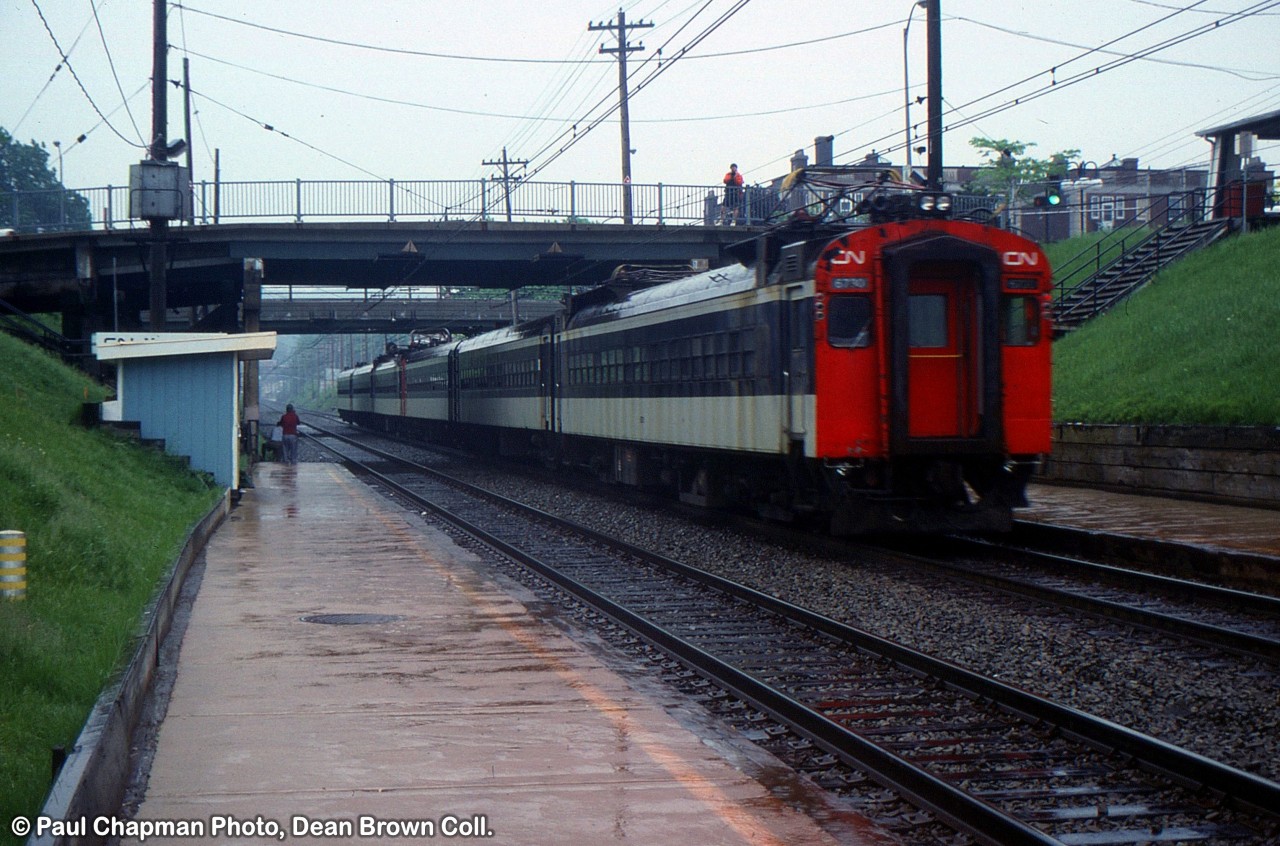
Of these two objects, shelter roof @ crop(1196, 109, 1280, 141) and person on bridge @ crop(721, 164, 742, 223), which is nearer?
shelter roof @ crop(1196, 109, 1280, 141)

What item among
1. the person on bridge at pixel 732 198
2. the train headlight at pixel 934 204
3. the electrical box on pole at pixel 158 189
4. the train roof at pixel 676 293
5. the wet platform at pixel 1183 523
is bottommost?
the wet platform at pixel 1183 523

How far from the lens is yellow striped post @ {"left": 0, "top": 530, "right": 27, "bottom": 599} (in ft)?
28.5

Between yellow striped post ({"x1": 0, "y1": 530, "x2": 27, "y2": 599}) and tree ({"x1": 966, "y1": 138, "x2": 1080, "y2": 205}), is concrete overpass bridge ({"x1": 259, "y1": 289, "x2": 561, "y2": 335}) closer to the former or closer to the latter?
tree ({"x1": 966, "y1": 138, "x2": 1080, "y2": 205})

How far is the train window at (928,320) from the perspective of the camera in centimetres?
1396

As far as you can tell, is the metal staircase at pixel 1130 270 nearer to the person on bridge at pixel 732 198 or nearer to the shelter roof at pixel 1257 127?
the shelter roof at pixel 1257 127

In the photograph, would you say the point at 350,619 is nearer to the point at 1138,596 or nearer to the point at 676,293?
the point at 1138,596

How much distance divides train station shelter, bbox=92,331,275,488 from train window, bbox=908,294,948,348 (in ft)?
33.8

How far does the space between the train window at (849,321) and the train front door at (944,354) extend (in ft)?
1.73

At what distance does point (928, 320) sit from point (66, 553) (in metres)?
8.60

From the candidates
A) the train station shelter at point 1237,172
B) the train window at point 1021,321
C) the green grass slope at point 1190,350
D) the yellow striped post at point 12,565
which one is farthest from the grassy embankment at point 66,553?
the train station shelter at point 1237,172

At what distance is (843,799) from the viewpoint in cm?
585

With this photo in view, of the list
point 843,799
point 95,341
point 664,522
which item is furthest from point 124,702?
point 95,341

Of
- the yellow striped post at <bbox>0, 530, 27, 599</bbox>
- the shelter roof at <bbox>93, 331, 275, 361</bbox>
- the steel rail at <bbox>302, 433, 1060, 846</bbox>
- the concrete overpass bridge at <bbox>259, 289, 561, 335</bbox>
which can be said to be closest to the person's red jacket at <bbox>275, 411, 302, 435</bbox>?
the shelter roof at <bbox>93, 331, 275, 361</bbox>

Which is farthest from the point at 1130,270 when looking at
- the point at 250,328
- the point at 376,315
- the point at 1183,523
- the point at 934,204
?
the point at 376,315
